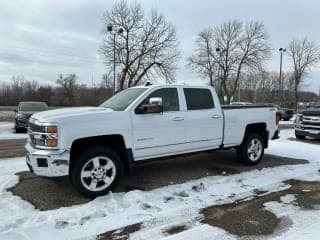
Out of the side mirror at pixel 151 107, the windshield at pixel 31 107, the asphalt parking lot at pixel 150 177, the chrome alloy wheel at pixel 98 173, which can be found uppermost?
the side mirror at pixel 151 107

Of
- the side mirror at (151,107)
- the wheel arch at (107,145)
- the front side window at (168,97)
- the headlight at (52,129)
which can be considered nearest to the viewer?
the headlight at (52,129)

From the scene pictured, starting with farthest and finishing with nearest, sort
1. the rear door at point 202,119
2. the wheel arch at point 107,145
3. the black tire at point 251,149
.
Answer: the black tire at point 251,149
the rear door at point 202,119
the wheel arch at point 107,145

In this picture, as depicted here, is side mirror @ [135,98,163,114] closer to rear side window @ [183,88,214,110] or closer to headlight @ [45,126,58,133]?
rear side window @ [183,88,214,110]

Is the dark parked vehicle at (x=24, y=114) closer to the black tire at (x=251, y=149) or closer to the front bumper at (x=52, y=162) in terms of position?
the front bumper at (x=52, y=162)

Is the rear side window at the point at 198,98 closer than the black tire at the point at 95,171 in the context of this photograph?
No

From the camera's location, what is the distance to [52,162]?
4.74 meters

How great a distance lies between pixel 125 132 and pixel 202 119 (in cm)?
183

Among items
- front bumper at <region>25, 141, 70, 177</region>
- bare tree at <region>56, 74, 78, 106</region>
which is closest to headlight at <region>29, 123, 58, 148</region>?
front bumper at <region>25, 141, 70, 177</region>

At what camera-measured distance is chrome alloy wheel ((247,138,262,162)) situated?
752 centimetres

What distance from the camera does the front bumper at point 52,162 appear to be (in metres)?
4.74

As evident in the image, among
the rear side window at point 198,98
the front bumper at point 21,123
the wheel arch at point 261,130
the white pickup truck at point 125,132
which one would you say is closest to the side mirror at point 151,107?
the white pickup truck at point 125,132

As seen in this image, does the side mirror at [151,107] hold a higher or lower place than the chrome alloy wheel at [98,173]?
higher

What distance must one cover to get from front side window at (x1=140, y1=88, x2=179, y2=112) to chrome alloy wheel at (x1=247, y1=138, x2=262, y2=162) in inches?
97.1

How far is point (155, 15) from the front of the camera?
36.2m
